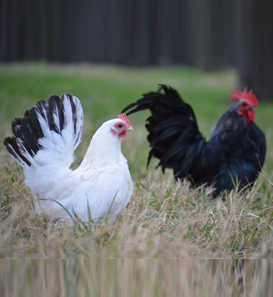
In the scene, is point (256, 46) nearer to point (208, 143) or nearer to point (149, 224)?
point (208, 143)

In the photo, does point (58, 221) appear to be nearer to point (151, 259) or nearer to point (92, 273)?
point (92, 273)

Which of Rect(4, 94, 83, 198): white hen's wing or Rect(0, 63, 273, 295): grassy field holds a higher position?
Rect(4, 94, 83, 198): white hen's wing

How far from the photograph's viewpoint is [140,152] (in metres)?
6.06

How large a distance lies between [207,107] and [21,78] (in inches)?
210

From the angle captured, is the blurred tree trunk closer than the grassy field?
No

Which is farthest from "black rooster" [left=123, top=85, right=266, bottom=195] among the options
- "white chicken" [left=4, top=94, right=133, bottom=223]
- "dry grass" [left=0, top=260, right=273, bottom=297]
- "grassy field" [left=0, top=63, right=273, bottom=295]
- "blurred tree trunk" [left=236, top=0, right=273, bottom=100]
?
"blurred tree trunk" [left=236, top=0, right=273, bottom=100]

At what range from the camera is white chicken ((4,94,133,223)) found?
273cm

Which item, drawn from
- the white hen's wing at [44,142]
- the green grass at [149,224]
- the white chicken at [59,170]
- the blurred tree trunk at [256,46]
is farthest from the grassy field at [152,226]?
the blurred tree trunk at [256,46]

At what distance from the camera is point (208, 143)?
15.0 ft

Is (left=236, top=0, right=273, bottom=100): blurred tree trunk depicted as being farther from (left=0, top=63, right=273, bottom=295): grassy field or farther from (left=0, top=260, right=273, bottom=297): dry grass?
(left=0, top=260, right=273, bottom=297): dry grass

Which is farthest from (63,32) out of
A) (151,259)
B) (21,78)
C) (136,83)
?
(151,259)

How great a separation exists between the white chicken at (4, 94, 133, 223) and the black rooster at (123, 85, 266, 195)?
1.63 meters

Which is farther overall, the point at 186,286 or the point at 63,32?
the point at 63,32

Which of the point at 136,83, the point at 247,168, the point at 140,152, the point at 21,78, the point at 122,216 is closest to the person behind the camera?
the point at 122,216
